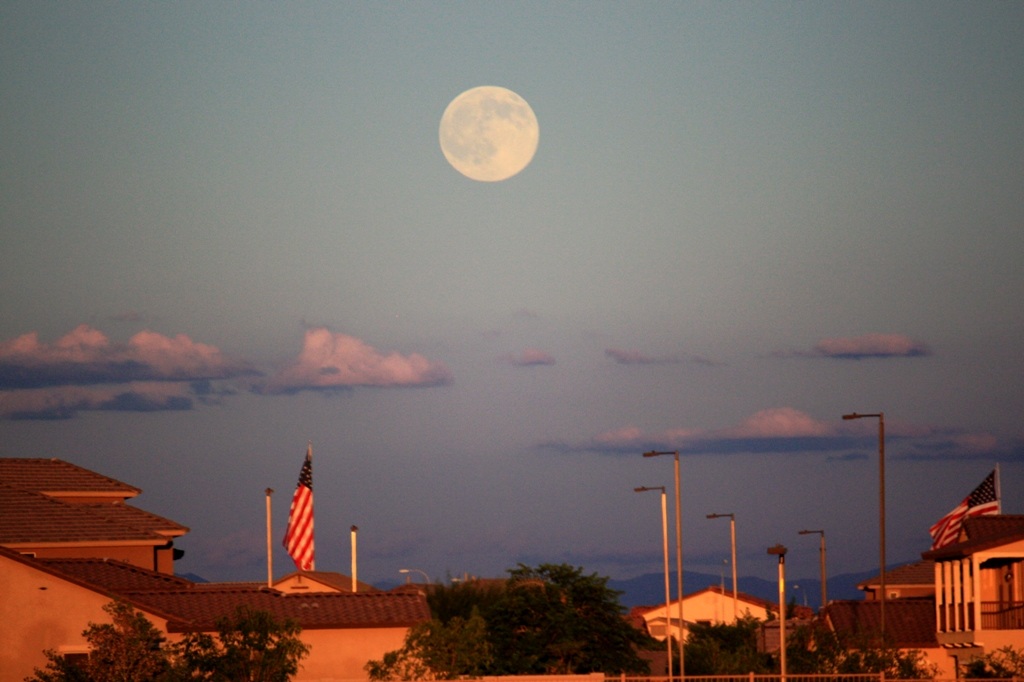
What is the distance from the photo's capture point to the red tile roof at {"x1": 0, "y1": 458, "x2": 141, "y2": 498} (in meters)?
69.8

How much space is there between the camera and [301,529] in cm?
7156

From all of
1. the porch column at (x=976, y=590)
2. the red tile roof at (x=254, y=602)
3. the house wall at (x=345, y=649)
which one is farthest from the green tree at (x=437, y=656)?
the porch column at (x=976, y=590)

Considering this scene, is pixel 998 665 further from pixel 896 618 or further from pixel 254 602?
pixel 254 602

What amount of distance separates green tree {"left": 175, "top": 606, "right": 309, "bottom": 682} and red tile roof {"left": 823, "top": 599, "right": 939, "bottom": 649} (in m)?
36.5

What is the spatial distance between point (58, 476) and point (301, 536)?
519 inches

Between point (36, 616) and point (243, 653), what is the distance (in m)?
13.8

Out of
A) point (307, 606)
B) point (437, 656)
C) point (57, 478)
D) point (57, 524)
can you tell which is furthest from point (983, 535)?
point (57, 478)

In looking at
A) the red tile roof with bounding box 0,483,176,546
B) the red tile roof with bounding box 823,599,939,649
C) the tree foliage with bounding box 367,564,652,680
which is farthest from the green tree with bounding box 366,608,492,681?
the red tile roof with bounding box 823,599,939,649

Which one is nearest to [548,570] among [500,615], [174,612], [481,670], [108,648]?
[500,615]

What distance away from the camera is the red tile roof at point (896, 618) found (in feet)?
215

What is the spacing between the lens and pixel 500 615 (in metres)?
57.7

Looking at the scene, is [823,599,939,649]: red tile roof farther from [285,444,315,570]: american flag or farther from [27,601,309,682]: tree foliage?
[27,601,309,682]: tree foliage

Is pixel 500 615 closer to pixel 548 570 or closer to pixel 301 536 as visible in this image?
pixel 548 570

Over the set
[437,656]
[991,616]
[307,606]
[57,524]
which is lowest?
[991,616]
